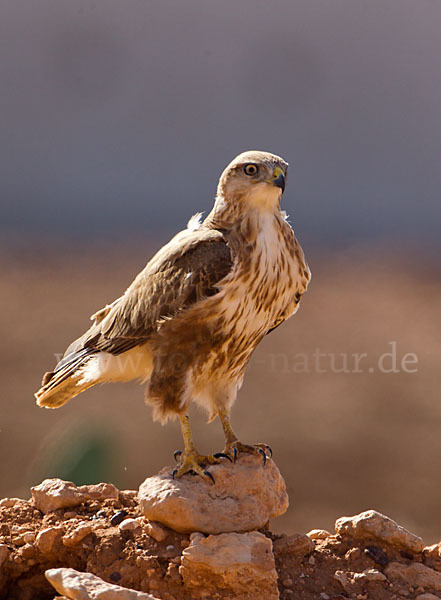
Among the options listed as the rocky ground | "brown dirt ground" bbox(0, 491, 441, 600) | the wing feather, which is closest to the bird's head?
the wing feather

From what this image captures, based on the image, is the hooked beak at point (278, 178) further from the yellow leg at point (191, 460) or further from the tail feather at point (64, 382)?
the tail feather at point (64, 382)

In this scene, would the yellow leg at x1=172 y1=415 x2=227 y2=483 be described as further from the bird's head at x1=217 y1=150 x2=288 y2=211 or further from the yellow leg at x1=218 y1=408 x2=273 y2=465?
the bird's head at x1=217 y1=150 x2=288 y2=211

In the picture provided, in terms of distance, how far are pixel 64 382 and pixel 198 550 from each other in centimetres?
164

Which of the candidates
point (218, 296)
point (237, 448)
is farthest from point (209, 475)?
point (218, 296)

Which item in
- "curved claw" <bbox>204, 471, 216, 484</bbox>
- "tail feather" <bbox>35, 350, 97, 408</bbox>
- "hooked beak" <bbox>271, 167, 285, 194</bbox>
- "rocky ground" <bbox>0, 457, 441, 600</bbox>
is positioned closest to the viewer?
"rocky ground" <bbox>0, 457, 441, 600</bbox>

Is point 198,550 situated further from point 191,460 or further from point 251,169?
point 251,169

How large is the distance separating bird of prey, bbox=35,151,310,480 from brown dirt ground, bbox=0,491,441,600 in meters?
0.50

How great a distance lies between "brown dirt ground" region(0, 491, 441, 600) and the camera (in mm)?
3369

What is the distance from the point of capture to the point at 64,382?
4.57 metres

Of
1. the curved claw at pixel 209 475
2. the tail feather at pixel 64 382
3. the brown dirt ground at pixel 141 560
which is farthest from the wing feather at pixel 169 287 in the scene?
the brown dirt ground at pixel 141 560

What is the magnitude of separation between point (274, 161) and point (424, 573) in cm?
230

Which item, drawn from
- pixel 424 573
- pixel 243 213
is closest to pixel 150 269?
pixel 243 213

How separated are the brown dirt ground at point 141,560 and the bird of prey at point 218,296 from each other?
50 cm

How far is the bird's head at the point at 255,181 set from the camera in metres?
4.04
